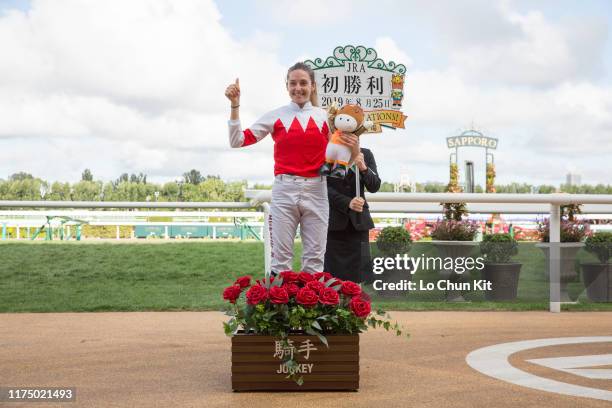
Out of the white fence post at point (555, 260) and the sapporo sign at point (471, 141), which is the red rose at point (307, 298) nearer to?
the white fence post at point (555, 260)

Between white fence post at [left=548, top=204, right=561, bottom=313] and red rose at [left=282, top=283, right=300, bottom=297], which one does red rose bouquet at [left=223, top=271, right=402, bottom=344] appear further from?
white fence post at [left=548, top=204, right=561, bottom=313]

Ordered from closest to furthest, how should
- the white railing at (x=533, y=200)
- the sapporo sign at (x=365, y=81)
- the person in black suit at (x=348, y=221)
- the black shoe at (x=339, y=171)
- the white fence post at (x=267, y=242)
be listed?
the black shoe at (x=339, y=171) → the person in black suit at (x=348, y=221) → the white railing at (x=533, y=200) → the white fence post at (x=267, y=242) → the sapporo sign at (x=365, y=81)

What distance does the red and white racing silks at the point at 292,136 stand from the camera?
146 inches

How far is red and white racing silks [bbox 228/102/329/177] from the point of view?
3.71 metres

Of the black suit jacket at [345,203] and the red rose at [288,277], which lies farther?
the black suit jacket at [345,203]

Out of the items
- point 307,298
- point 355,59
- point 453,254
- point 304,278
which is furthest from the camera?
point 355,59

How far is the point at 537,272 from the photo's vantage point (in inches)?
261

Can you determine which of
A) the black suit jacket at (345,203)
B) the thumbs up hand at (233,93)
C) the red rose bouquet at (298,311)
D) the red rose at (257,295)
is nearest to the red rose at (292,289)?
the red rose bouquet at (298,311)

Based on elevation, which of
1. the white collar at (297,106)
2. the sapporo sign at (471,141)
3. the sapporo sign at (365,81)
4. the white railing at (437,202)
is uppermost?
the sapporo sign at (471,141)

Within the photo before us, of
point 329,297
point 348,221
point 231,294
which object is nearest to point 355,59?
point 348,221

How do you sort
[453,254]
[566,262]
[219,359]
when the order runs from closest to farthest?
1. [219,359]
2. [453,254]
3. [566,262]

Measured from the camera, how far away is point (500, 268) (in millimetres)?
6461

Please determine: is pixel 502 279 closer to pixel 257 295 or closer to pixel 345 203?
pixel 345 203

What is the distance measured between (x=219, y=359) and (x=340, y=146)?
145 cm
